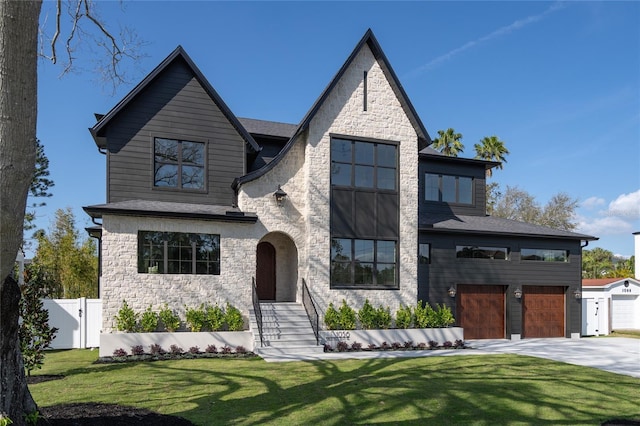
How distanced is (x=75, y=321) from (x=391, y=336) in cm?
1039

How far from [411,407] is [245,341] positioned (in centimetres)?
753

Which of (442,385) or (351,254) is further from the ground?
(351,254)

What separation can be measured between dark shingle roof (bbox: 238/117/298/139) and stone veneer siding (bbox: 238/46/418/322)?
2620 millimetres

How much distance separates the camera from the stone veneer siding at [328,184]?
15.8 m

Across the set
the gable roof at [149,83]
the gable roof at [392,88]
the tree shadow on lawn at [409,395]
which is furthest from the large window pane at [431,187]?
the tree shadow on lawn at [409,395]

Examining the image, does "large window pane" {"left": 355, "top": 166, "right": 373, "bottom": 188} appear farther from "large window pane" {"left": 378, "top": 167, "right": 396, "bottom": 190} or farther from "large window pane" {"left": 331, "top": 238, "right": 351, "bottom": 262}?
"large window pane" {"left": 331, "top": 238, "right": 351, "bottom": 262}

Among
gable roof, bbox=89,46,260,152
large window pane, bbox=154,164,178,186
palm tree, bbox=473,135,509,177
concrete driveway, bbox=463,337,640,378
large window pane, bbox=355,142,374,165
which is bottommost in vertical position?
concrete driveway, bbox=463,337,640,378

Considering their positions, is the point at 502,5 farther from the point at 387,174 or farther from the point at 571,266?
the point at 571,266

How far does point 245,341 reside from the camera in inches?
565

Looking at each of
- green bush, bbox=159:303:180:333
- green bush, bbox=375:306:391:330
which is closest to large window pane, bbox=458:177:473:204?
green bush, bbox=375:306:391:330

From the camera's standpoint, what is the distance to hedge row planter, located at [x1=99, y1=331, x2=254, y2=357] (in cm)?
1311

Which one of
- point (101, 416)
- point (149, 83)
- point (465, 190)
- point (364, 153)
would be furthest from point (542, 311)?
point (101, 416)

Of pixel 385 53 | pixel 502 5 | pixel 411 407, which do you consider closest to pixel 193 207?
pixel 385 53

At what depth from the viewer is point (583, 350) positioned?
52.1ft
